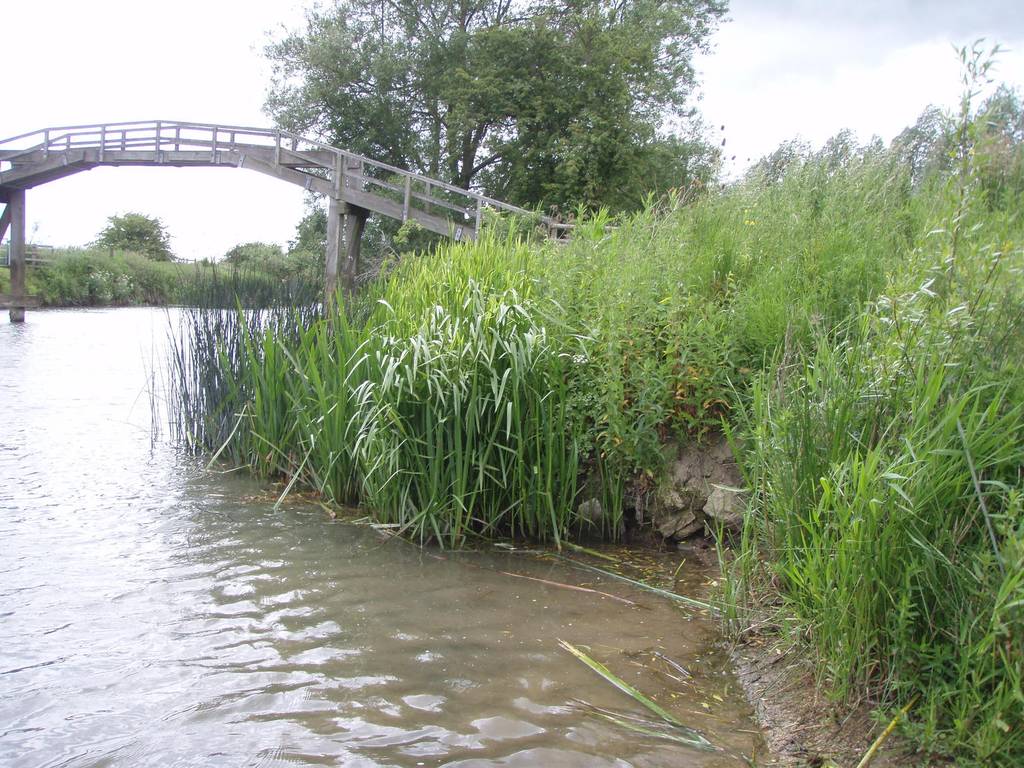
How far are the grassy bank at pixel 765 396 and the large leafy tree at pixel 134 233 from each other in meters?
32.6

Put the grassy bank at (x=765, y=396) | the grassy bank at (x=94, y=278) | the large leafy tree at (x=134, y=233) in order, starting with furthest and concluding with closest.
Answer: the large leafy tree at (x=134, y=233), the grassy bank at (x=94, y=278), the grassy bank at (x=765, y=396)

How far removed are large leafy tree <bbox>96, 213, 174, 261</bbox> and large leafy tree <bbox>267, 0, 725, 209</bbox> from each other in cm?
1472

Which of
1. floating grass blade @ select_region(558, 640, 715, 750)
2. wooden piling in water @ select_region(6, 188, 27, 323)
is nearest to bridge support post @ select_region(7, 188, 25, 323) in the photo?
wooden piling in water @ select_region(6, 188, 27, 323)

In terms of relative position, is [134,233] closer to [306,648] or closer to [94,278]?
[94,278]

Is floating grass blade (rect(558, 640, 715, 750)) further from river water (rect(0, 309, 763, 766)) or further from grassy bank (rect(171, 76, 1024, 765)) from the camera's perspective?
grassy bank (rect(171, 76, 1024, 765))

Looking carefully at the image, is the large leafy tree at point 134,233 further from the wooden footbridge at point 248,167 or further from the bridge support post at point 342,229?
the bridge support post at point 342,229

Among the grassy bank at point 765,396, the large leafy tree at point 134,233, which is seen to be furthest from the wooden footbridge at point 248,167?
the large leafy tree at point 134,233

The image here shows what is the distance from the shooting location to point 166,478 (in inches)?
229

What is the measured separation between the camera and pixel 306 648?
3105 mm

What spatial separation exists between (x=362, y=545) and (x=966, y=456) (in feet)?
10.5

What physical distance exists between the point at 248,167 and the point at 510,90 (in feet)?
25.5

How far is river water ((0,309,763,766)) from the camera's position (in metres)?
2.46

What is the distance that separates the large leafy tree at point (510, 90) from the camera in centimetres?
2064

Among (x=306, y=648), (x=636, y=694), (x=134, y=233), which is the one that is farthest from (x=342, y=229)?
(x=134, y=233)
